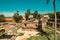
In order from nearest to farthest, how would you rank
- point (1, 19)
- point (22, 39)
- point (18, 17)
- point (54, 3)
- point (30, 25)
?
point (54, 3) < point (22, 39) < point (30, 25) < point (18, 17) < point (1, 19)

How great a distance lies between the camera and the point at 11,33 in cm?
2656

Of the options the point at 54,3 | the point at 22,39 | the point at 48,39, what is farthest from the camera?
the point at 22,39

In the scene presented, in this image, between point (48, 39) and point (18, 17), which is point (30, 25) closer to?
point (48, 39)

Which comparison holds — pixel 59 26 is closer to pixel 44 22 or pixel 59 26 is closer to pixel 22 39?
pixel 44 22

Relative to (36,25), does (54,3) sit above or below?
above

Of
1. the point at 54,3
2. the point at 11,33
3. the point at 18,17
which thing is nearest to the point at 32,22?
the point at 11,33

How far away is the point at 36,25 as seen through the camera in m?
39.3

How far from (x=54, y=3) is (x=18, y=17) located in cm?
5716

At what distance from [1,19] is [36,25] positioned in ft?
141

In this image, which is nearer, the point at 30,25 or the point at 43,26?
the point at 43,26

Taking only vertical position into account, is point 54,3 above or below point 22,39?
above

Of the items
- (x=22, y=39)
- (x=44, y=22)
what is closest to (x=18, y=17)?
(x=44, y=22)

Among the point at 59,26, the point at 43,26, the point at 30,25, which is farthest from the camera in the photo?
the point at 30,25

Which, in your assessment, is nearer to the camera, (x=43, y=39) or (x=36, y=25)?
(x=43, y=39)
